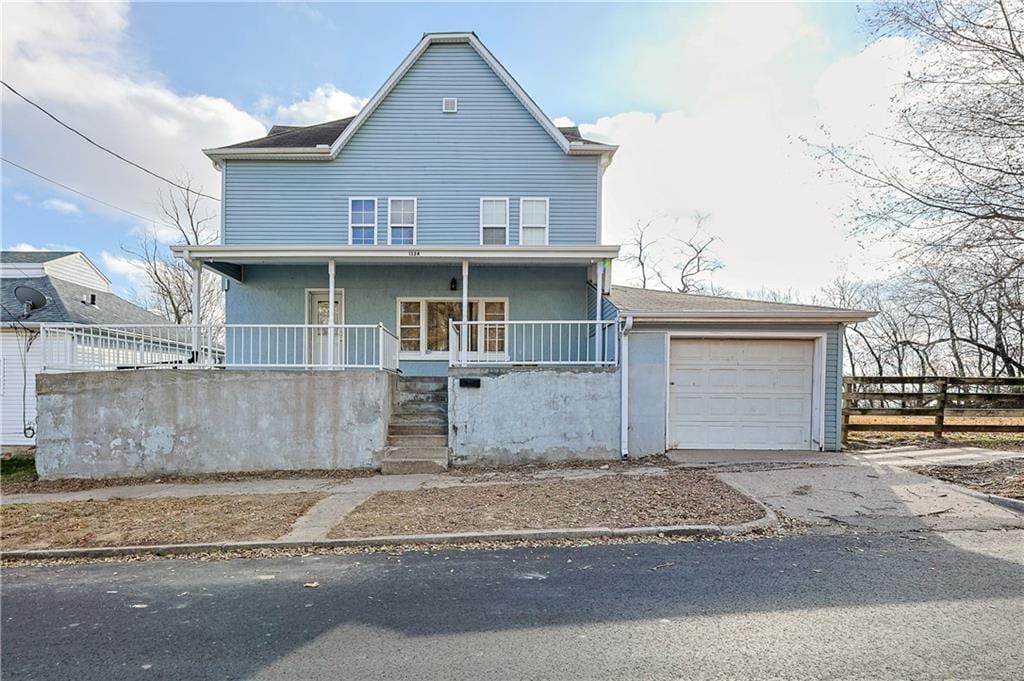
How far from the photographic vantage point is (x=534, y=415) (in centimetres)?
924

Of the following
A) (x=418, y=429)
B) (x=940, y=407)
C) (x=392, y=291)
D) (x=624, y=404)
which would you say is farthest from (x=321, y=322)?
(x=940, y=407)

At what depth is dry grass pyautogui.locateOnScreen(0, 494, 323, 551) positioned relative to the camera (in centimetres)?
554

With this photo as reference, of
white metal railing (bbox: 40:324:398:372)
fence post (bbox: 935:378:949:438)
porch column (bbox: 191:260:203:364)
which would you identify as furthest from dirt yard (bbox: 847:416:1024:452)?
porch column (bbox: 191:260:203:364)

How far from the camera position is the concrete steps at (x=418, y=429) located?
8.85 meters

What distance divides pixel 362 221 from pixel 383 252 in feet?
9.17

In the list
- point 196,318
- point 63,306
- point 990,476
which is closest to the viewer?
point 990,476

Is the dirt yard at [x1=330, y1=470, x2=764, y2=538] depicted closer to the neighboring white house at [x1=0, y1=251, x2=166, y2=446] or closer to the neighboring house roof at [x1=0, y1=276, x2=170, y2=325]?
the neighboring white house at [x1=0, y1=251, x2=166, y2=446]

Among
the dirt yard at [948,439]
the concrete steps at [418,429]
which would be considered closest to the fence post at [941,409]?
the dirt yard at [948,439]

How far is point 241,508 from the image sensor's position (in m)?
6.71

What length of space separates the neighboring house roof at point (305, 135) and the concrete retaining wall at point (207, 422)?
21.9 feet

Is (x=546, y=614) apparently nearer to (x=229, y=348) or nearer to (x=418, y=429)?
(x=418, y=429)

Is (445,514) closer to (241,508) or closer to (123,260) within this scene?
(241,508)

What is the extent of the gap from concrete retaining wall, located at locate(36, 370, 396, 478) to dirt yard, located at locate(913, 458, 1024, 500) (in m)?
8.93

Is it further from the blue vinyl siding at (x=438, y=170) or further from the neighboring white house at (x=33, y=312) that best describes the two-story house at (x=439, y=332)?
the neighboring white house at (x=33, y=312)
